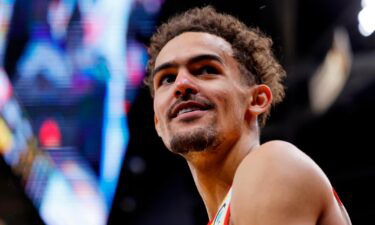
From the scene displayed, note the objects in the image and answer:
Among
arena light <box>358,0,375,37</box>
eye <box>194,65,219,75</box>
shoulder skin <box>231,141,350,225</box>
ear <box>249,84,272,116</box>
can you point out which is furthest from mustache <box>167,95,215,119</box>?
arena light <box>358,0,375,37</box>

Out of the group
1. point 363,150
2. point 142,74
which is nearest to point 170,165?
point 142,74

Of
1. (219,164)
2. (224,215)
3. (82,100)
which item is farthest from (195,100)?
(82,100)

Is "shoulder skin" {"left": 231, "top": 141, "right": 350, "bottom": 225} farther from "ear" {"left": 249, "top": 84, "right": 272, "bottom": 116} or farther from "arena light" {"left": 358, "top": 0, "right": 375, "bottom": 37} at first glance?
"arena light" {"left": 358, "top": 0, "right": 375, "bottom": 37}

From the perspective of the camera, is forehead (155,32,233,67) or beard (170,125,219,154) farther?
forehead (155,32,233,67)

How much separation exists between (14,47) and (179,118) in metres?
3.41

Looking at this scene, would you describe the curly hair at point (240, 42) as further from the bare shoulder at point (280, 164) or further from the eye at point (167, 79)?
the bare shoulder at point (280, 164)

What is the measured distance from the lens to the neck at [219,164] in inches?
82.7

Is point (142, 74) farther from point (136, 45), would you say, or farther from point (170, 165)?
point (170, 165)

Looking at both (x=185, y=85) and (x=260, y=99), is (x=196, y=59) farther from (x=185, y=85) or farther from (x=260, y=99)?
(x=260, y=99)

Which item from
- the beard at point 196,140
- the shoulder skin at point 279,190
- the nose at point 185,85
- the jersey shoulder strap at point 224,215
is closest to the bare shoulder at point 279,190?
the shoulder skin at point 279,190

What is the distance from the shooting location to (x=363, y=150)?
7.29 meters

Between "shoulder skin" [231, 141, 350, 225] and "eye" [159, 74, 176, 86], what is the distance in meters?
0.57

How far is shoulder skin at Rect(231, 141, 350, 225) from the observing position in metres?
1.60

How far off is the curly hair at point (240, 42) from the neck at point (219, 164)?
10.6 inches
